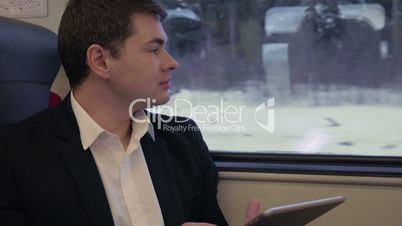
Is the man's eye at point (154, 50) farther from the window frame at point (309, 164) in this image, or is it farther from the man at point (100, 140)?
the window frame at point (309, 164)

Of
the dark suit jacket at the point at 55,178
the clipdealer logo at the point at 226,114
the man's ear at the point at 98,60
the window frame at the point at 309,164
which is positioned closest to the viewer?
the dark suit jacket at the point at 55,178

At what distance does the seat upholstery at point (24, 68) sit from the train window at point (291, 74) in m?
0.51

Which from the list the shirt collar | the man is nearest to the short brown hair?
the man

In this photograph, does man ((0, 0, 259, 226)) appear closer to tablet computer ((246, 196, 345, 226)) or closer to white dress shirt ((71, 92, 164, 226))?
white dress shirt ((71, 92, 164, 226))

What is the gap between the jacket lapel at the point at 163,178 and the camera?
126 cm

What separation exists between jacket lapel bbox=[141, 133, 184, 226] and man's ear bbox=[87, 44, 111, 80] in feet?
0.69

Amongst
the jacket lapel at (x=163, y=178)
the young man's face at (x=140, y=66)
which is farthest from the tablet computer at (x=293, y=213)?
the young man's face at (x=140, y=66)

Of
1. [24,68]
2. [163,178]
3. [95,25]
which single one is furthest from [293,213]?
[24,68]

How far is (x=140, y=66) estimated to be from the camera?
122 cm

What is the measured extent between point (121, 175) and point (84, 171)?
4.0 inches

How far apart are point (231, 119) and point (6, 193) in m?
0.82

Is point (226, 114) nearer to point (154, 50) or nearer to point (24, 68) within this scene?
point (154, 50)

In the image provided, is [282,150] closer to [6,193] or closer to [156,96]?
[156,96]

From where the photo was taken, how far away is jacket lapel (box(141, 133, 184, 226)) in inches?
49.8
